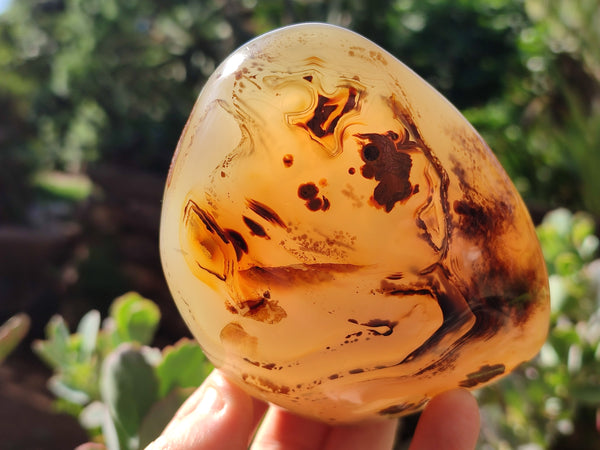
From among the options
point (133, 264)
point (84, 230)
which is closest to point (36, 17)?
point (84, 230)

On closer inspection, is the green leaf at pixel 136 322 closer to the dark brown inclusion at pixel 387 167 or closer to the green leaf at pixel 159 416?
the green leaf at pixel 159 416

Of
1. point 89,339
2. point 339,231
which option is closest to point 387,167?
point 339,231

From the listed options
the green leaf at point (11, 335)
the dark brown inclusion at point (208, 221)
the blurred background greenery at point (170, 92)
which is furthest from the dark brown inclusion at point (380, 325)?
the blurred background greenery at point (170, 92)

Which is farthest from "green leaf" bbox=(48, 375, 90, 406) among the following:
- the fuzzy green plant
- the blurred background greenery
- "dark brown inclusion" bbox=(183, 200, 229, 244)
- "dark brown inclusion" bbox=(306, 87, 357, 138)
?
the blurred background greenery

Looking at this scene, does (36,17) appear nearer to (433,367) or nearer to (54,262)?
(54,262)

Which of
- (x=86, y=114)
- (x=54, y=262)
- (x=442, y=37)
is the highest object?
(x=442, y=37)
